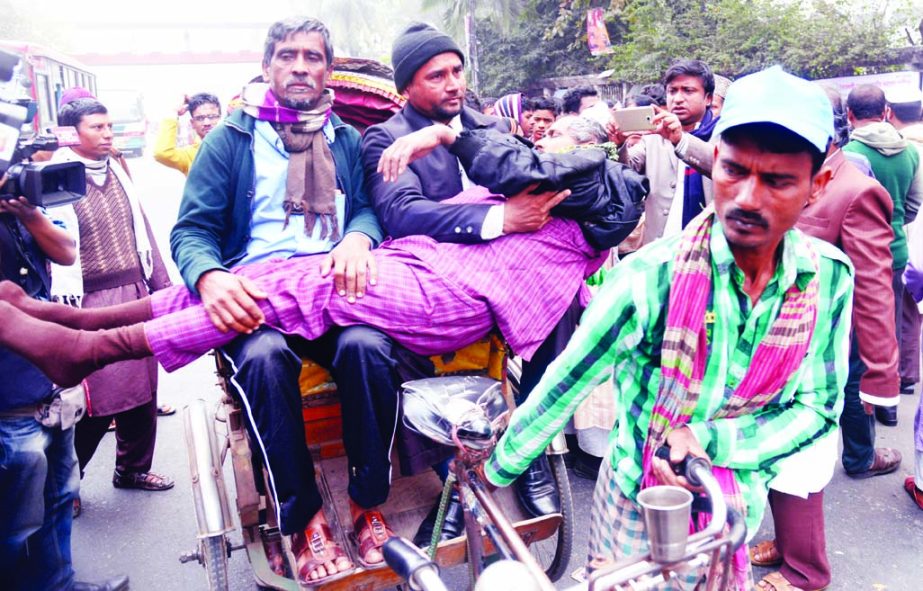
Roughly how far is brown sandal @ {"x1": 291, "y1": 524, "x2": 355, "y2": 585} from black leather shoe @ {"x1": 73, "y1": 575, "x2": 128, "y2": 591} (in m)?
1.30

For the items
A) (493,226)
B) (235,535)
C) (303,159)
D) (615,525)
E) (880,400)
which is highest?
(303,159)

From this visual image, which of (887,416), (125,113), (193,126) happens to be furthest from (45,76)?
(887,416)

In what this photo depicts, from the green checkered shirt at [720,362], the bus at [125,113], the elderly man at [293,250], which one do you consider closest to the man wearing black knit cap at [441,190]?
the elderly man at [293,250]

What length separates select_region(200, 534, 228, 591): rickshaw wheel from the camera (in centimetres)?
256

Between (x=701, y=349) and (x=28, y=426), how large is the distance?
239 cm

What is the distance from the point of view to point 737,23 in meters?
12.9

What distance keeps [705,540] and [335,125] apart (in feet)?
7.39

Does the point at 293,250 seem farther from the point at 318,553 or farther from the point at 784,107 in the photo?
the point at 784,107

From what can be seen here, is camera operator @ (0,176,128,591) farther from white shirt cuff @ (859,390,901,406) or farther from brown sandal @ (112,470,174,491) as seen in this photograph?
white shirt cuff @ (859,390,901,406)

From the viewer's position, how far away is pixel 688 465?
1.38 metres

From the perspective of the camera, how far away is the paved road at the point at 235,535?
325 centimetres

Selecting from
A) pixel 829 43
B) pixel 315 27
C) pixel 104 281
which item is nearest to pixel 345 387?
pixel 315 27

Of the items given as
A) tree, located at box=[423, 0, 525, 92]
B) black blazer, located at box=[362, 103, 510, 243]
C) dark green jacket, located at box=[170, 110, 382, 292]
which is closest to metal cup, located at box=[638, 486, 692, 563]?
black blazer, located at box=[362, 103, 510, 243]

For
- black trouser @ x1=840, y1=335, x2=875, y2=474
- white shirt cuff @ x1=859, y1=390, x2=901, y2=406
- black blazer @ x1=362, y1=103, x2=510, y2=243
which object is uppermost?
black blazer @ x1=362, y1=103, x2=510, y2=243
